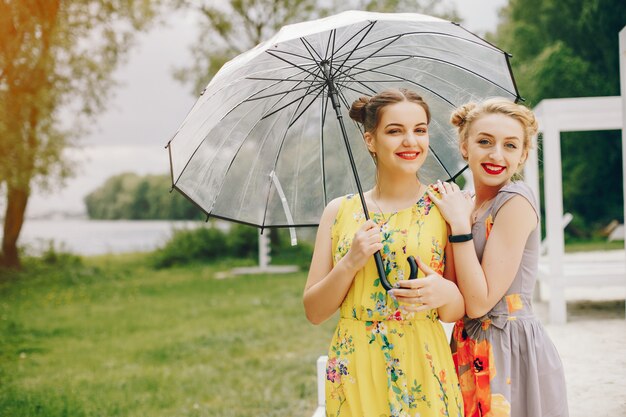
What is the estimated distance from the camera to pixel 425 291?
2.04m

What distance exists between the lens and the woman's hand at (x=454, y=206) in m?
2.10

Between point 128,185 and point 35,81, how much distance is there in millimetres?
15361

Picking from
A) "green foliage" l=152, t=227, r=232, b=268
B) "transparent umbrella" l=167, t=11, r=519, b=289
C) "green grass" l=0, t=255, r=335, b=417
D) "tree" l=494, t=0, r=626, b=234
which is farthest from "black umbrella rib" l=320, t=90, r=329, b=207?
"tree" l=494, t=0, r=626, b=234

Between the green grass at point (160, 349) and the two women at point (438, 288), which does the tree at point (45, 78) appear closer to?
the green grass at point (160, 349)

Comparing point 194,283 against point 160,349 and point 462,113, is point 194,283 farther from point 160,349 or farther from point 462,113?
point 462,113

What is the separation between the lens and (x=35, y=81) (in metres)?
11.8

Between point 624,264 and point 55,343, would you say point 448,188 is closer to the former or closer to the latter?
point 624,264

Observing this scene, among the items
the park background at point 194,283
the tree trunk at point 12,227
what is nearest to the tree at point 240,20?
the park background at point 194,283

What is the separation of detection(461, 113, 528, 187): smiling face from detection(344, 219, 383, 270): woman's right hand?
1.46 feet

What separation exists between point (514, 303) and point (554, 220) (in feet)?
17.8

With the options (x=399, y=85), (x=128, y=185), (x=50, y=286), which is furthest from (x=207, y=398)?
(x=128, y=185)

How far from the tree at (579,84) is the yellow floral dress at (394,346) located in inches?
729

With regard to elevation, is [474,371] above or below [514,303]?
below

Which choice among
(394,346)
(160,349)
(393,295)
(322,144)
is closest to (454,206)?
(393,295)
